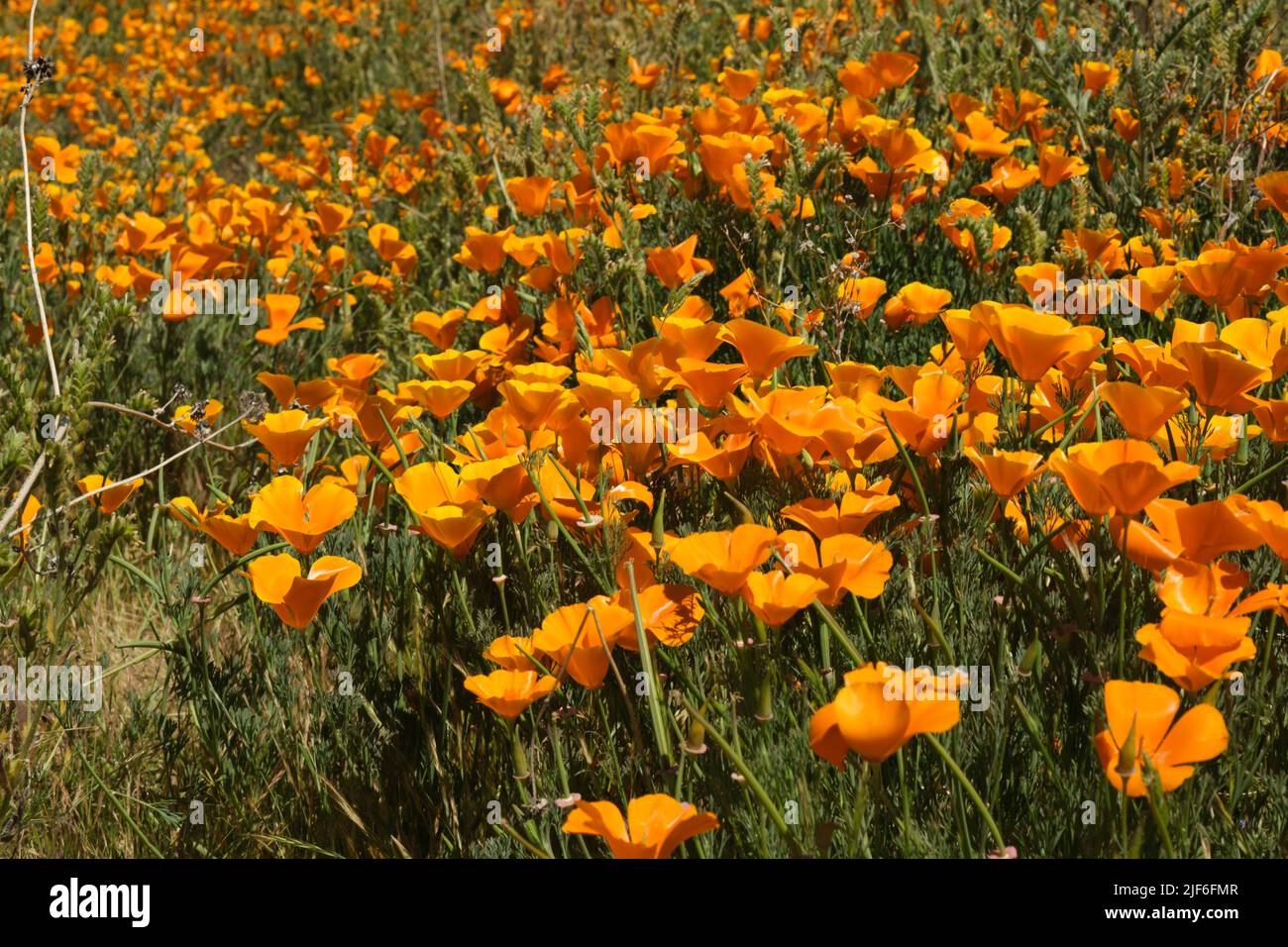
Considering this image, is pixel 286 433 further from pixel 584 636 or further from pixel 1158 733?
pixel 1158 733

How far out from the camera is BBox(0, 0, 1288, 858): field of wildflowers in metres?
1.44

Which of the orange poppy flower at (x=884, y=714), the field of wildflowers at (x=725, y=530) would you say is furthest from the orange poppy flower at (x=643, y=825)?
the orange poppy flower at (x=884, y=714)

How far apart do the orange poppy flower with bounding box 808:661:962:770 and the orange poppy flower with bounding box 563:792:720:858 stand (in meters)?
0.14

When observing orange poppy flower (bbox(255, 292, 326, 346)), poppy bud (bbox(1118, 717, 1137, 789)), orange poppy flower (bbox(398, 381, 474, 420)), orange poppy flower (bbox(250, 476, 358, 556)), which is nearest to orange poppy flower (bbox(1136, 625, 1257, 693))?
poppy bud (bbox(1118, 717, 1137, 789))

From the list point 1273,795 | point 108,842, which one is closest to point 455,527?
point 108,842

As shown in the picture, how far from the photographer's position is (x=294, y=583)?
5.27 ft

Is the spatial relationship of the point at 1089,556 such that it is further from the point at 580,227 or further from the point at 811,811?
the point at 580,227

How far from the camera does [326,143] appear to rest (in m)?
6.47

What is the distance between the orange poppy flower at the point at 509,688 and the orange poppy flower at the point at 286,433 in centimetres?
66

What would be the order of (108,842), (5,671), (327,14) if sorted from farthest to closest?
(327,14), (5,671), (108,842)

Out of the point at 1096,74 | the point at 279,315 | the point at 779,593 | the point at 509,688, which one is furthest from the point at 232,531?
the point at 1096,74

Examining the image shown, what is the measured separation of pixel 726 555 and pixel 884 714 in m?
0.36

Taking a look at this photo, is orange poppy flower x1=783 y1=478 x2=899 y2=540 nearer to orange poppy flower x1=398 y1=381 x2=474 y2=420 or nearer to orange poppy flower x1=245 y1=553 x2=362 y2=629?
orange poppy flower x1=245 y1=553 x2=362 y2=629
